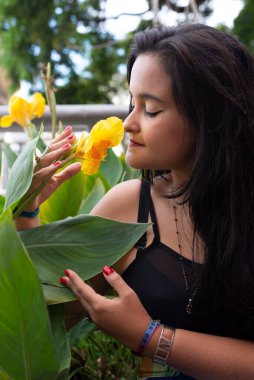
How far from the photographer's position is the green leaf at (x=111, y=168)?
1719 millimetres

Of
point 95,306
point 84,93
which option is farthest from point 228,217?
point 84,93

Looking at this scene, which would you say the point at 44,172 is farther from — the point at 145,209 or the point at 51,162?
the point at 145,209

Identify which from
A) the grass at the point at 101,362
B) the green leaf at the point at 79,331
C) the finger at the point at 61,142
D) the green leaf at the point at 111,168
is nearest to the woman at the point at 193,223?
the finger at the point at 61,142

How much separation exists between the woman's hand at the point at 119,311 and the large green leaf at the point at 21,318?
0.16 m

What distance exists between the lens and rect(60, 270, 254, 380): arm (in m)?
0.97

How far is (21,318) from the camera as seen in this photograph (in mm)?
773

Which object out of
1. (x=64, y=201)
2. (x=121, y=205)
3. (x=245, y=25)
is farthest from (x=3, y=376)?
(x=245, y=25)

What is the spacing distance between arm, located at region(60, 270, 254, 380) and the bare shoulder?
0.18m

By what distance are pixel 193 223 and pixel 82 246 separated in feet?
0.80

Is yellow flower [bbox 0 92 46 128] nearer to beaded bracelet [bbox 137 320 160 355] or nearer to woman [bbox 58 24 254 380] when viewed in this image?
woman [bbox 58 24 254 380]

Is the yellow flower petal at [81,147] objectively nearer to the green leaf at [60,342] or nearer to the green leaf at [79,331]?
the green leaf at [60,342]

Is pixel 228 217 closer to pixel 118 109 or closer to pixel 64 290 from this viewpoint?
pixel 64 290

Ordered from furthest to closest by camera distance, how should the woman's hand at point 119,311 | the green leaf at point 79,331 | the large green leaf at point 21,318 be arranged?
the green leaf at point 79,331, the woman's hand at point 119,311, the large green leaf at point 21,318

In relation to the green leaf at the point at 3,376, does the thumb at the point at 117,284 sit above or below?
above
